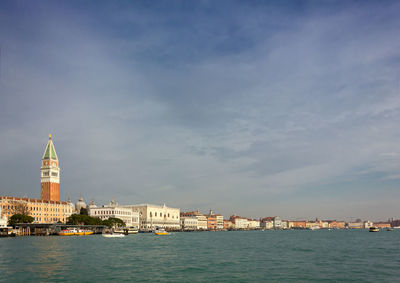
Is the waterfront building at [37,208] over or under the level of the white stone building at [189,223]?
over

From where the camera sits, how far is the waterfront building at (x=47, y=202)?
100438 millimetres

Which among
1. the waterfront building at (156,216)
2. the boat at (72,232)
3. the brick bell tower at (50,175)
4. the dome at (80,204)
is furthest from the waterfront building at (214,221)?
the boat at (72,232)

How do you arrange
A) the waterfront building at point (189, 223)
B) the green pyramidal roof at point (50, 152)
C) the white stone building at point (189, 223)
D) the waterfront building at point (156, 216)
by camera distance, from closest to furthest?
1. the green pyramidal roof at point (50, 152)
2. the waterfront building at point (156, 216)
3. the waterfront building at point (189, 223)
4. the white stone building at point (189, 223)

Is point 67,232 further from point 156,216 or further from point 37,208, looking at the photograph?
point 156,216

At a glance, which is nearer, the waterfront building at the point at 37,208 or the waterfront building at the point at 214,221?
the waterfront building at the point at 37,208

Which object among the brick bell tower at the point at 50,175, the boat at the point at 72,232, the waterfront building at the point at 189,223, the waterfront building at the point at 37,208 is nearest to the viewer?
the boat at the point at 72,232

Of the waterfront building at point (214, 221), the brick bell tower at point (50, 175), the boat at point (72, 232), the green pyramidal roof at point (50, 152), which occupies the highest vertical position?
the green pyramidal roof at point (50, 152)

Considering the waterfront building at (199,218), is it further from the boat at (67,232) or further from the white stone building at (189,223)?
the boat at (67,232)

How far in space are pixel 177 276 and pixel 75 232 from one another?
67.5 meters

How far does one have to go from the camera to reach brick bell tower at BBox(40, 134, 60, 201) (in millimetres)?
124625

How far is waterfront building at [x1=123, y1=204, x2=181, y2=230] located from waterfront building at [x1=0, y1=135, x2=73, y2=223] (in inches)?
1042

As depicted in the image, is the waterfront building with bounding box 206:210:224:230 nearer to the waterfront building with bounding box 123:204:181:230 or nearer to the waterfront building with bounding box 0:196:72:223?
the waterfront building with bounding box 123:204:181:230

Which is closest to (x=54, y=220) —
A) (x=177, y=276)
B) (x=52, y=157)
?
(x=52, y=157)

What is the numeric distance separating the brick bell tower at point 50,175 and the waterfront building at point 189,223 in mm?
51835
